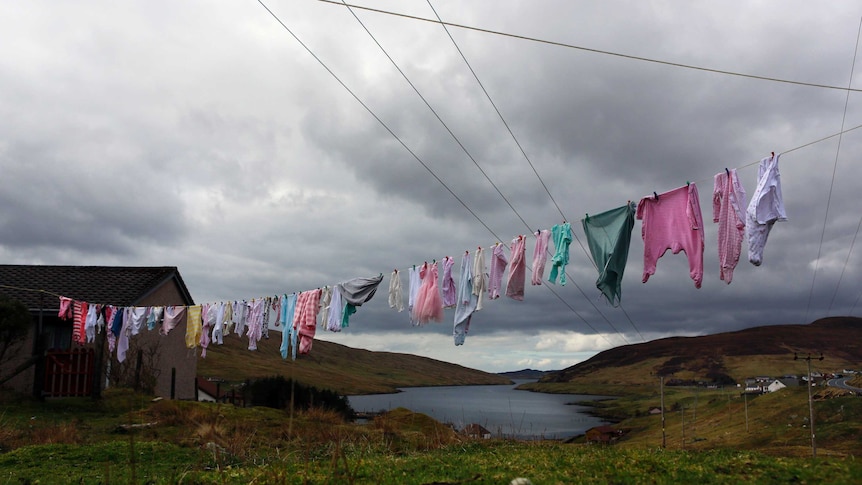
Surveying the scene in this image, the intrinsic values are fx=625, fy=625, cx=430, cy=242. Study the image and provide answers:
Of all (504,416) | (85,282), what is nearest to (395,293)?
(85,282)

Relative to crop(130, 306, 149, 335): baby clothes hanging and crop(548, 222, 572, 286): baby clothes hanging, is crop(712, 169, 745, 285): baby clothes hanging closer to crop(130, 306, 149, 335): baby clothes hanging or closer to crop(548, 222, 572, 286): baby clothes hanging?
crop(548, 222, 572, 286): baby clothes hanging

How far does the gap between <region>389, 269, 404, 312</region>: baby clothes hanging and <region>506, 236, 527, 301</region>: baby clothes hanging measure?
389cm

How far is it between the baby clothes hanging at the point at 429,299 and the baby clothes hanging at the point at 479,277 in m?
1.31

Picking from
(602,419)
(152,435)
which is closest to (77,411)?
(152,435)

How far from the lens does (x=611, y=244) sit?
11969 mm

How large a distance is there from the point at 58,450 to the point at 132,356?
14568 mm

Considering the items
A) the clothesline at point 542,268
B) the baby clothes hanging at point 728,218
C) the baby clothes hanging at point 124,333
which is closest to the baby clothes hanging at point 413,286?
the clothesline at point 542,268

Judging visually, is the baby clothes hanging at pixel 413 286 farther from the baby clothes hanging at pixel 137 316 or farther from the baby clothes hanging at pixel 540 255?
the baby clothes hanging at pixel 137 316

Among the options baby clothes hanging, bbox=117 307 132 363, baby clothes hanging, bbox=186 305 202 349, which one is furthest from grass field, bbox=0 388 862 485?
baby clothes hanging, bbox=186 305 202 349

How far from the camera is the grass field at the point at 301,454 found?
975 cm

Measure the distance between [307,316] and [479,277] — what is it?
6.83 meters

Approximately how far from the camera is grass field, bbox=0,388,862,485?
32.0 feet

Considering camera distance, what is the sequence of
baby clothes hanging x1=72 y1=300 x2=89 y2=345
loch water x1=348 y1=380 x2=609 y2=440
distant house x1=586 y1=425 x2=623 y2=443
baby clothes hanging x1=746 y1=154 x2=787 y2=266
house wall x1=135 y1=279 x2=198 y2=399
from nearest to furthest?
baby clothes hanging x1=746 y1=154 x2=787 y2=266 → baby clothes hanging x1=72 y1=300 x2=89 y2=345 → house wall x1=135 y1=279 x2=198 y2=399 → distant house x1=586 y1=425 x2=623 y2=443 → loch water x1=348 y1=380 x2=609 y2=440

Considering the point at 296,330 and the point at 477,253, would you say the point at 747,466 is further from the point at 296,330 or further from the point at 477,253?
the point at 296,330
